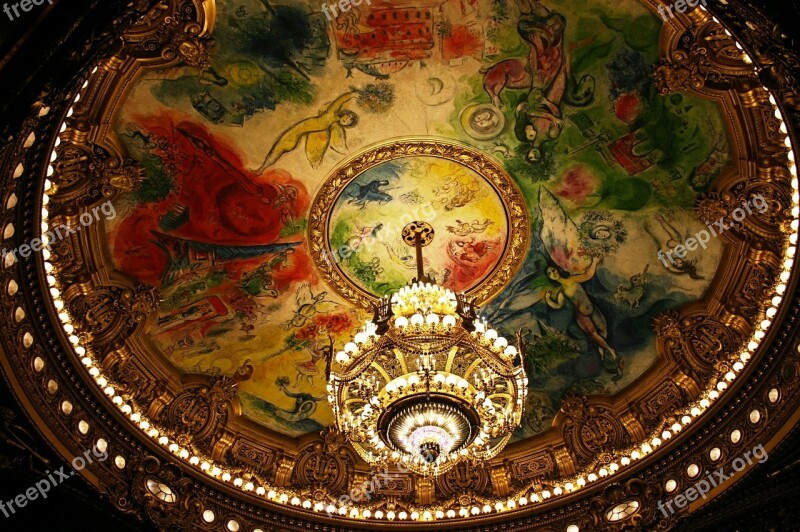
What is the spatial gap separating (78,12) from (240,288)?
25.7ft

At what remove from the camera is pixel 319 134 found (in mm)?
13711

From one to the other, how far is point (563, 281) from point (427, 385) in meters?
4.78

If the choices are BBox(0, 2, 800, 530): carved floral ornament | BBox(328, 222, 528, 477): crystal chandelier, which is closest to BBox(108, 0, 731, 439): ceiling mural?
BBox(0, 2, 800, 530): carved floral ornament

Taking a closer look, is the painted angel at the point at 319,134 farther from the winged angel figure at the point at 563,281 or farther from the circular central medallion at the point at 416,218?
the winged angel figure at the point at 563,281

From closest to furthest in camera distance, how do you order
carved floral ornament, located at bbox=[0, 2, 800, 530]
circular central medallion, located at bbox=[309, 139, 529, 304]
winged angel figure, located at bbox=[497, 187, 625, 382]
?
1. carved floral ornament, located at bbox=[0, 2, 800, 530]
2. circular central medallion, located at bbox=[309, 139, 529, 304]
3. winged angel figure, located at bbox=[497, 187, 625, 382]

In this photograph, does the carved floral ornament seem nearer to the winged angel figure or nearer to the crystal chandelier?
the winged angel figure

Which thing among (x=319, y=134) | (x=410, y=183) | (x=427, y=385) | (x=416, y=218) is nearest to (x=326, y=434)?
(x=416, y=218)

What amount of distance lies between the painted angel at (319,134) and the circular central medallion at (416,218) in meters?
0.51

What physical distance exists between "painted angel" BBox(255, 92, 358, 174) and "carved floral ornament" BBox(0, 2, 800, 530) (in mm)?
1940

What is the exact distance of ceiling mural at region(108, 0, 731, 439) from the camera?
12531 mm

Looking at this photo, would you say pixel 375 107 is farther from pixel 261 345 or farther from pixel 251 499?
pixel 251 499

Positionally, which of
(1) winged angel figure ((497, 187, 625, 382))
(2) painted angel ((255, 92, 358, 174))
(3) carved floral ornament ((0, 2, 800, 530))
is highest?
(2) painted angel ((255, 92, 358, 174))

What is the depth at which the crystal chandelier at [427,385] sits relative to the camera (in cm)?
1126

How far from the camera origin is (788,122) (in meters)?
11.4
